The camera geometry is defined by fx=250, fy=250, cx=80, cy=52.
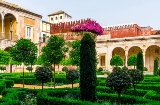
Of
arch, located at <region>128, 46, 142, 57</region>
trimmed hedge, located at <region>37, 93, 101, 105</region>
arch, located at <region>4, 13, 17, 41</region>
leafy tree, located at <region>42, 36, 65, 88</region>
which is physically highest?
arch, located at <region>4, 13, 17, 41</region>

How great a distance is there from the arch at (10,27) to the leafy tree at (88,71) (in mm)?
26483

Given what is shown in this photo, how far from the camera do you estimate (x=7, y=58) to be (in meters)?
23.6

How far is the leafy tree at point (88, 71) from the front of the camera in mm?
8828

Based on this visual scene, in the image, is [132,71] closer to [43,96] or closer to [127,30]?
[43,96]

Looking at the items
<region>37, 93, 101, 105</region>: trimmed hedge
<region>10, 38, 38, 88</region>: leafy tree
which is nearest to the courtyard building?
<region>10, 38, 38, 88</region>: leafy tree

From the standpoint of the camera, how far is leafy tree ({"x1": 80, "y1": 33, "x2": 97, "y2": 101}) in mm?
8828

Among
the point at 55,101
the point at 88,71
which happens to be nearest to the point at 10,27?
the point at 88,71

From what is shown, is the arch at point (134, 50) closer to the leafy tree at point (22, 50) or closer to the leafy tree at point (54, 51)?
the leafy tree at point (54, 51)

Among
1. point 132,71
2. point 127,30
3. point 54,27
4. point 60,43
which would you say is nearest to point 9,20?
point 54,27

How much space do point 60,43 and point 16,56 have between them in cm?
300

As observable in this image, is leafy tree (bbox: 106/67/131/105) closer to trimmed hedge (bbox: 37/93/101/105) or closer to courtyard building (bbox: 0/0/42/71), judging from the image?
trimmed hedge (bbox: 37/93/101/105)

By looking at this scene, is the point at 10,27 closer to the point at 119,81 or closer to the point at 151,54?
the point at 151,54

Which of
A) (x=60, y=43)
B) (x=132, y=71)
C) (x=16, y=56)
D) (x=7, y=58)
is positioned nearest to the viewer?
(x=132, y=71)

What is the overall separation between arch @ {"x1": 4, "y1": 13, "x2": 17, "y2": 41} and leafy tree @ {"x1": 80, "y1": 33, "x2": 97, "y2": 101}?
26483 mm
